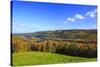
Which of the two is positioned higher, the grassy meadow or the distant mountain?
the distant mountain

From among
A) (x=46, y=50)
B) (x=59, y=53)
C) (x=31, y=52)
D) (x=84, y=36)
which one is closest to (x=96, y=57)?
(x=84, y=36)

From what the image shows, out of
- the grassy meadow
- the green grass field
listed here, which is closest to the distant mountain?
the grassy meadow

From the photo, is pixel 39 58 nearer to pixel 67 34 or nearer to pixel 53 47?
pixel 53 47

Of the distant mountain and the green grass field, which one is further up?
the distant mountain

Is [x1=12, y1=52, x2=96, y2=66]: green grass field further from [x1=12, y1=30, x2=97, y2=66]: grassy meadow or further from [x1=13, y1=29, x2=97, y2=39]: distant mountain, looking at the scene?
[x1=13, y1=29, x2=97, y2=39]: distant mountain

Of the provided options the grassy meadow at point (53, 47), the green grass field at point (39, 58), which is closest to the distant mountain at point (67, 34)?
the grassy meadow at point (53, 47)
